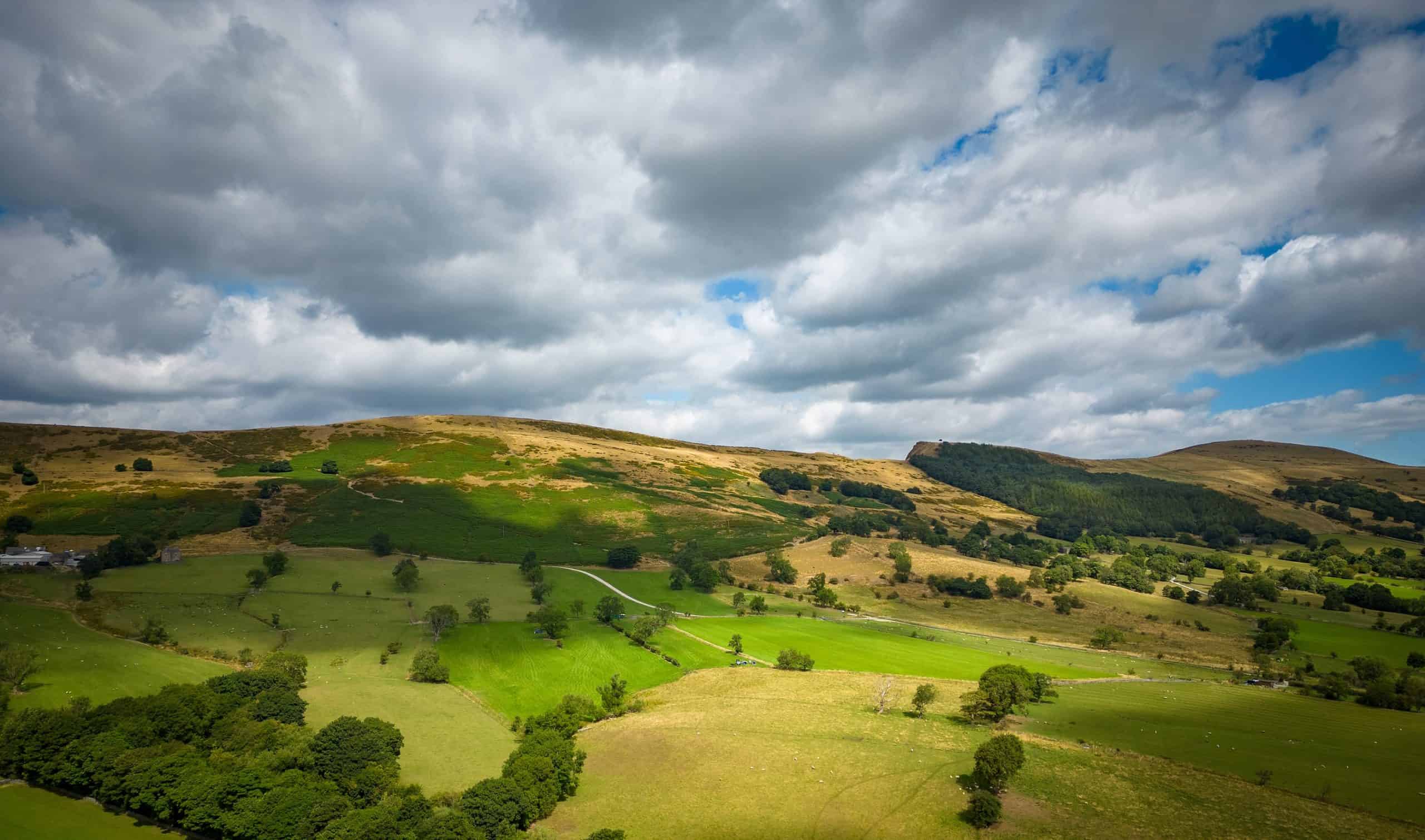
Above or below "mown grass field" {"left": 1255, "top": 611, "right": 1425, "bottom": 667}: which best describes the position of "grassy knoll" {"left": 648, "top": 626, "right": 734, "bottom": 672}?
below

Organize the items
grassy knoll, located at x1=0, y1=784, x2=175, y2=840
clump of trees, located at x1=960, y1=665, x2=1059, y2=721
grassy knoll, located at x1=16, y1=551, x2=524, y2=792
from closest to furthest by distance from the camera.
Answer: grassy knoll, located at x1=0, y1=784, x2=175, y2=840 → grassy knoll, located at x1=16, y1=551, x2=524, y2=792 → clump of trees, located at x1=960, y1=665, x2=1059, y2=721

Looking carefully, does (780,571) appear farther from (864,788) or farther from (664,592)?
(864,788)

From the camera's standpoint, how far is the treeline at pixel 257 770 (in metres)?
46.5

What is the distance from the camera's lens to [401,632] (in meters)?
91.8

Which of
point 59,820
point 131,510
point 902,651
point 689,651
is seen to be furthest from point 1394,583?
point 131,510

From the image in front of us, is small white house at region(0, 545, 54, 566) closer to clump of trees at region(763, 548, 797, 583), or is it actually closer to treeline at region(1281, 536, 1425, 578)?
clump of trees at region(763, 548, 797, 583)

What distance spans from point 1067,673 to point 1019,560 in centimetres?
9773

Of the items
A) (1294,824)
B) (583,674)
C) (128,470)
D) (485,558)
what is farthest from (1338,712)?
(128,470)

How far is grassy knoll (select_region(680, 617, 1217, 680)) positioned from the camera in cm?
9262

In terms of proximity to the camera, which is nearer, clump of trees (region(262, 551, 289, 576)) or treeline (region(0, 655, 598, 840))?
treeline (region(0, 655, 598, 840))

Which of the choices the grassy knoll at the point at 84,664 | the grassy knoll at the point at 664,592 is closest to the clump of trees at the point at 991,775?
the grassy knoll at the point at 664,592

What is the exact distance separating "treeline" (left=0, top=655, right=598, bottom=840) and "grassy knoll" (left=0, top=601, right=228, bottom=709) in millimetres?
6419

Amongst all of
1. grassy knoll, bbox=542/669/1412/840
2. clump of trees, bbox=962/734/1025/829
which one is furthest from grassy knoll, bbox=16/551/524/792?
clump of trees, bbox=962/734/1025/829

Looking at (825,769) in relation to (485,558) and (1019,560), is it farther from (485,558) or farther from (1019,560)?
(1019,560)
